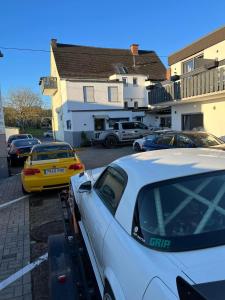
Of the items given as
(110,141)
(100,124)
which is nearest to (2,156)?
(110,141)

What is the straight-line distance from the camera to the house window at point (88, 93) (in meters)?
27.2

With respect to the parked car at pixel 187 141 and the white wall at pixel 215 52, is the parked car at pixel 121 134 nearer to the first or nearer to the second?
the white wall at pixel 215 52

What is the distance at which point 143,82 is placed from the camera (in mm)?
31078

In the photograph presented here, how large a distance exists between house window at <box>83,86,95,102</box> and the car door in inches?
949

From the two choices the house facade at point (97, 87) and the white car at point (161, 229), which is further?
the house facade at point (97, 87)

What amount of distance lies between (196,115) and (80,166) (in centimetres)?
969

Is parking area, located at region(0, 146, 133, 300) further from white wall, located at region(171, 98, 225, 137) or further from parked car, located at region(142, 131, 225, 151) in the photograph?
white wall, located at region(171, 98, 225, 137)

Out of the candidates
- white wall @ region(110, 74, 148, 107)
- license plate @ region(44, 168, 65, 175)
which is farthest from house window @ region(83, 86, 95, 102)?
license plate @ region(44, 168, 65, 175)

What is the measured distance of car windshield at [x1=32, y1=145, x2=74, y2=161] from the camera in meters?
7.91

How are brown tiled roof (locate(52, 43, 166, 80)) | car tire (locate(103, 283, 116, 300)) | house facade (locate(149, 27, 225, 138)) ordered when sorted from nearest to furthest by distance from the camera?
car tire (locate(103, 283, 116, 300)) → house facade (locate(149, 27, 225, 138)) → brown tiled roof (locate(52, 43, 166, 80))

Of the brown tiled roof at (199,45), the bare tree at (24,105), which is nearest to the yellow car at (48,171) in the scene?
the brown tiled roof at (199,45)

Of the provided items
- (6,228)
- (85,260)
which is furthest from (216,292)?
(6,228)

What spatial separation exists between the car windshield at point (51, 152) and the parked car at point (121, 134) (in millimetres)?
14033

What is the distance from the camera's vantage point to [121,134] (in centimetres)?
2270
